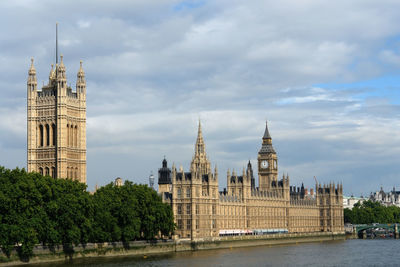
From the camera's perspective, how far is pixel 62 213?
3824 inches

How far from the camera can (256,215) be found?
571 ft

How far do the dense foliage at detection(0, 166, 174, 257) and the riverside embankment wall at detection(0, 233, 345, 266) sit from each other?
1.05m

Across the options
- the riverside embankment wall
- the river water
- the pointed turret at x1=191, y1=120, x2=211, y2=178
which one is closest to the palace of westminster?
the riverside embankment wall

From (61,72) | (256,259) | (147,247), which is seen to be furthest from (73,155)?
(256,259)

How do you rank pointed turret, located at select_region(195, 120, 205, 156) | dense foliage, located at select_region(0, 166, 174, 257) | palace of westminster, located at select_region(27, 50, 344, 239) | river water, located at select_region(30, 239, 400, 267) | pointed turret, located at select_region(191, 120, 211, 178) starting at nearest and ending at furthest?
dense foliage, located at select_region(0, 166, 174, 257)
river water, located at select_region(30, 239, 400, 267)
palace of westminster, located at select_region(27, 50, 344, 239)
pointed turret, located at select_region(191, 120, 211, 178)
pointed turret, located at select_region(195, 120, 205, 156)

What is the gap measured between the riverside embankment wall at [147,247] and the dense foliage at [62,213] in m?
1.05

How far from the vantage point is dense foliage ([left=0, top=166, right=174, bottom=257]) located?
91.0 metres

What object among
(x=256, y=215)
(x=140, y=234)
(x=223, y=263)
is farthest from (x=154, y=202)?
(x=256, y=215)

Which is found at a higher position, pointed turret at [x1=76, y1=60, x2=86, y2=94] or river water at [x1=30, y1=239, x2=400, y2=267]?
pointed turret at [x1=76, y1=60, x2=86, y2=94]

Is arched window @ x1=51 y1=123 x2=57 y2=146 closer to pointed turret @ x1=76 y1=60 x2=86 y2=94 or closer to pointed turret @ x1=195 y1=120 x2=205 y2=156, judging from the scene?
pointed turret @ x1=76 y1=60 x2=86 y2=94

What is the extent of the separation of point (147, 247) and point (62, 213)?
948 inches

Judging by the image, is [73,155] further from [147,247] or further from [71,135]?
[147,247]

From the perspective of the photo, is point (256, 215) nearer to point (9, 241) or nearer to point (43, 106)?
point (43, 106)

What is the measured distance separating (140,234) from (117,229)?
486 inches
